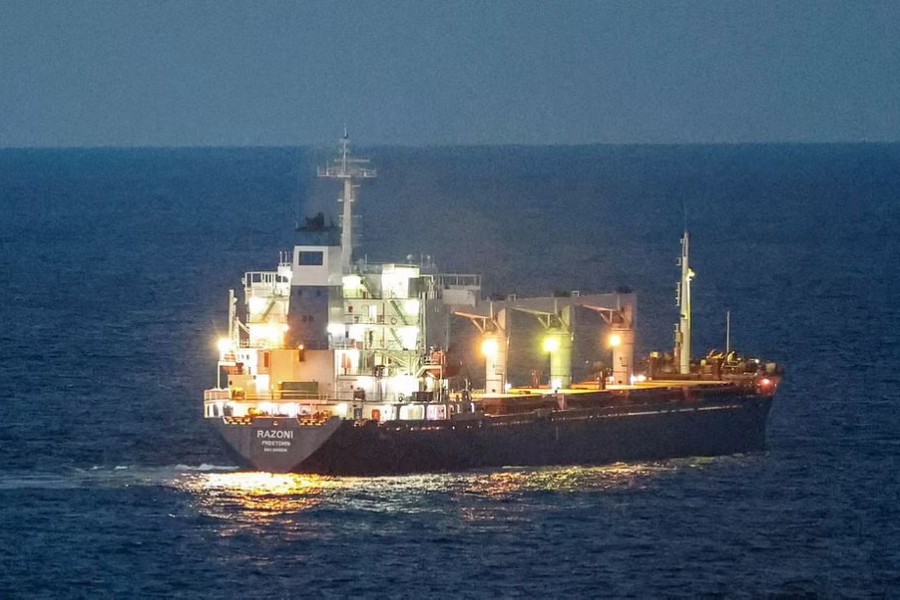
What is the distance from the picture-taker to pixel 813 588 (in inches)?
2970

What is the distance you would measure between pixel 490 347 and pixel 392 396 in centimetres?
644

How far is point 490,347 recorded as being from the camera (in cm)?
9744

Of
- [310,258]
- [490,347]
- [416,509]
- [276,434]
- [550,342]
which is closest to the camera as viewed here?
[416,509]

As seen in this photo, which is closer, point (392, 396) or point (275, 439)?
point (275, 439)

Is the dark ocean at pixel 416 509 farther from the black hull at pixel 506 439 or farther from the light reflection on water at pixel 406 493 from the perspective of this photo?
the black hull at pixel 506 439

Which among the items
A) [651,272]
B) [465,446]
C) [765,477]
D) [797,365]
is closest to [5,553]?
[465,446]

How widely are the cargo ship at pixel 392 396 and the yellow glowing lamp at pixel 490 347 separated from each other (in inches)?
2.0

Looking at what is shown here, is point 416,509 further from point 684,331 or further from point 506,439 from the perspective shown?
point 684,331

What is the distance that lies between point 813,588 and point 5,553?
23.3 meters

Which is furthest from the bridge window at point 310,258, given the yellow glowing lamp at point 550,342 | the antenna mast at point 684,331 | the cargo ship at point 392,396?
the antenna mast at point 684,331

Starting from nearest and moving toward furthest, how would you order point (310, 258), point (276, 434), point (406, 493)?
point (406, 493), point (276, 434), point (310, 258)

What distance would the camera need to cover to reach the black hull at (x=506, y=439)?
291 feet

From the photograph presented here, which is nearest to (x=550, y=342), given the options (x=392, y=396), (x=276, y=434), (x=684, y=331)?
(x=684, y=331)

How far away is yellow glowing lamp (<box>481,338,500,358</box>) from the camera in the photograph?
319 feet
